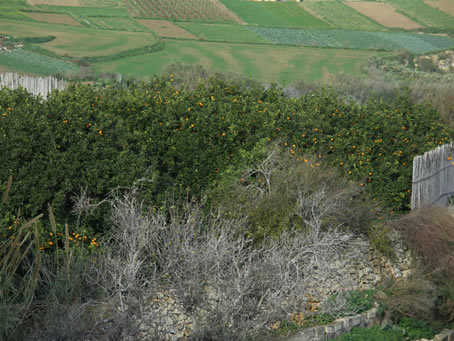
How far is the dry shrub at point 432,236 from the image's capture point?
389 inches

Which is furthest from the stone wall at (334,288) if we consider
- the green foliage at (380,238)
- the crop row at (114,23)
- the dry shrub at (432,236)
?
the crop row at (114,23)

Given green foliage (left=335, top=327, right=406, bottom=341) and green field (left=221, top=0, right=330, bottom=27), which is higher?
green field (left=221, top=0, right=330, bottom=27)

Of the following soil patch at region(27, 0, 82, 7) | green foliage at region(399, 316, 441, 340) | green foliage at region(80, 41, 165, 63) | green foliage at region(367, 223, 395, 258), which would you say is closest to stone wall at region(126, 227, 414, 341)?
green foliage at region(367, 223, 395, 258)

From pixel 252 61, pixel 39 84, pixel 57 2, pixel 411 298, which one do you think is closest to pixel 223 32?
pixel 252 61

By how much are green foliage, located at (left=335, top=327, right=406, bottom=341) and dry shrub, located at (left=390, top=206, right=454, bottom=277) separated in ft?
4.91

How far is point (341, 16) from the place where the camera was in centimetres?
3209

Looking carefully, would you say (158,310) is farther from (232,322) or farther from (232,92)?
(232,92)

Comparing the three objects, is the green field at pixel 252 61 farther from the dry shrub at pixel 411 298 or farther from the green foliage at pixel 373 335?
the green foliage at pixel 373 335

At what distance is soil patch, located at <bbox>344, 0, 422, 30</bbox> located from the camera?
32484mm

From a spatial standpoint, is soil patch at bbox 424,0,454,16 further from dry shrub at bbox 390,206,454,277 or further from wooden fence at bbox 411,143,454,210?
dry shrub at bbox 390,206,454,277

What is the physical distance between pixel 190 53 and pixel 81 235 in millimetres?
16841

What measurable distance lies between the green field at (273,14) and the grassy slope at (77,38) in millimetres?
6064

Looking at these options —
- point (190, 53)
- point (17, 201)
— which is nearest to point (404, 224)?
point (17, 201)

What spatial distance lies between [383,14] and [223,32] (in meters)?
9.23
